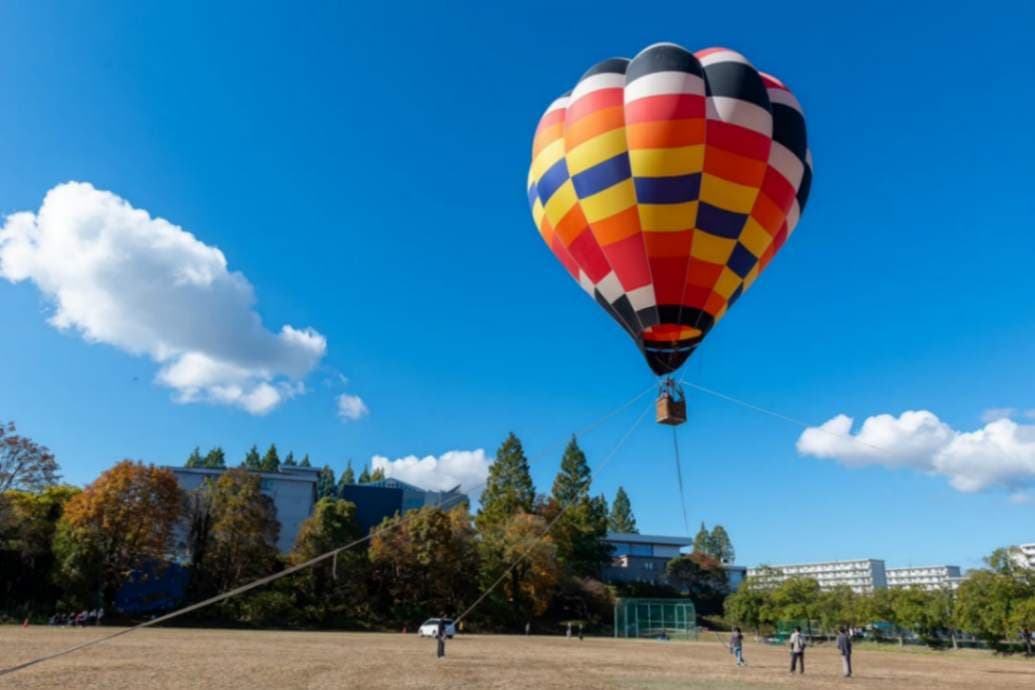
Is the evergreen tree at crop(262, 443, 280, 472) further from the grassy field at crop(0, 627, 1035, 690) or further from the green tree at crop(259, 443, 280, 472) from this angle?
the grassy field at crop(0, 627, 1035, 690)

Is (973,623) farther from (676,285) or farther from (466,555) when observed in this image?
(676,285)

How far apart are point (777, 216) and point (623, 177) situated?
373cm

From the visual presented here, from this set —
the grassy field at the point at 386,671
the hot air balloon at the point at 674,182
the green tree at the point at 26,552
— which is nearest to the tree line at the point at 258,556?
the green tree at the point at 26,552

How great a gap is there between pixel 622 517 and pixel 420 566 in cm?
6691

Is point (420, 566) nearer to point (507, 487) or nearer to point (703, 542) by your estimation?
point (507, 487)

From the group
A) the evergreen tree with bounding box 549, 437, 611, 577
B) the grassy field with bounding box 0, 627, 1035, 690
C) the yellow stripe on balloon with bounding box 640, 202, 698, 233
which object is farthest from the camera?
the evergreen tree with bounding box 549, 437, 611, 577

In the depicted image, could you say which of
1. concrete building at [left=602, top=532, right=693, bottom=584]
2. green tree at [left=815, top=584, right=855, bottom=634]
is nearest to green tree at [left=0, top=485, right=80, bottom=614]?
green tree at [left=815, top=584, right=855, bottom=634]

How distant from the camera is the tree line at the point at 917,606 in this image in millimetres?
40500

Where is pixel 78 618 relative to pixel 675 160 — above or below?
below

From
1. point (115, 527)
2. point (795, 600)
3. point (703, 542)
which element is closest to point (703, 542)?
point (703, 542)

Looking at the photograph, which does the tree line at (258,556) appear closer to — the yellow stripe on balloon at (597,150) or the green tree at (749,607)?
the green tree at (749,607)

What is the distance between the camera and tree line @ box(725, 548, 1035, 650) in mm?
40500

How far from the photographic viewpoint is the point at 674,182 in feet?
45.7

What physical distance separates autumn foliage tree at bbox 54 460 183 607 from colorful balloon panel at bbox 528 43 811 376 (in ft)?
131
